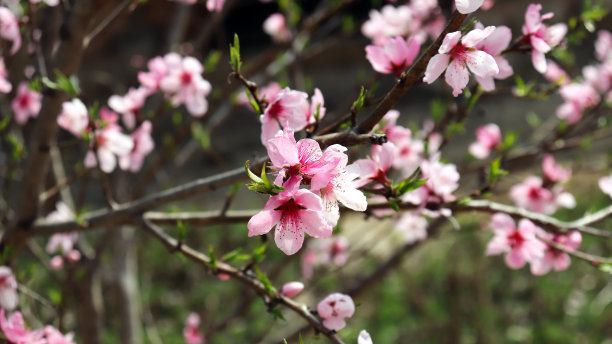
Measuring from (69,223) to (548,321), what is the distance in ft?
10.3

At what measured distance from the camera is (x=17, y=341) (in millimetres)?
1160

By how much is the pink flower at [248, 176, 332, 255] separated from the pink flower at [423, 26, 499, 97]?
0.28 meters

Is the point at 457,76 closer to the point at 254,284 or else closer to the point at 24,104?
the point at 254,284

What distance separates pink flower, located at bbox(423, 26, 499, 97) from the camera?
85cm

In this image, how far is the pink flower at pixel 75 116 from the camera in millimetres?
1398

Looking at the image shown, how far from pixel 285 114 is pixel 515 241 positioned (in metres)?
0.75

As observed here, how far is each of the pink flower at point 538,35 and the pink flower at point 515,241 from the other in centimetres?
39

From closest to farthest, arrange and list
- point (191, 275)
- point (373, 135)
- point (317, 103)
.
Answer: point (373, 135), point (317, 103), point (191, 275)

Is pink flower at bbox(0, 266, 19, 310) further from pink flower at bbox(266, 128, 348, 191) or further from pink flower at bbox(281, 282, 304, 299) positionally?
pink flower at bbox(266, 128, 348, 191)

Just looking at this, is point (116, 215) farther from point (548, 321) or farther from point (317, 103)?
point (548, 321)

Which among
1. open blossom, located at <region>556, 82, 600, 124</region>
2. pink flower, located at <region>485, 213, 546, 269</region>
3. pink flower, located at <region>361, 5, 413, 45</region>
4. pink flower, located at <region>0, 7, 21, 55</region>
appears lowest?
open blossom, located at <region>556, 82, 600, 124</region>

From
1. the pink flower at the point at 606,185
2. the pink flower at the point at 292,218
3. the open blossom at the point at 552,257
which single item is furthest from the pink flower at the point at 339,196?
the pink flower at the point at 606,185

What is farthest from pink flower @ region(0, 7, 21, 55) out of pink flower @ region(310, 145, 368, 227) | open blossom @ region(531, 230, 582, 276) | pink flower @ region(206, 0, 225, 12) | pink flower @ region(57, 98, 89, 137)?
open blossom @ region(531, 230, 582, 276)

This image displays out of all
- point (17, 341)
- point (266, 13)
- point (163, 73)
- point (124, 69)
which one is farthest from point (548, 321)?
point (124, 69)
